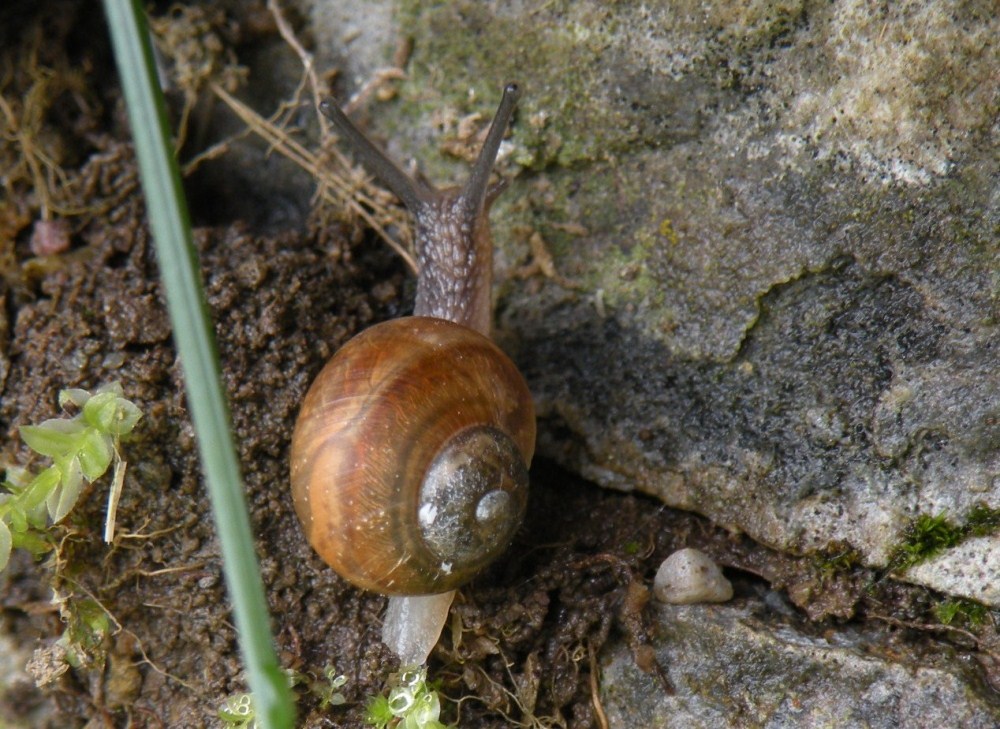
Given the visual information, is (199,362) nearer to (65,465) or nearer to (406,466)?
(406,466)

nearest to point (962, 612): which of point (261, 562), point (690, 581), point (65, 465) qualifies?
point (690, 581)

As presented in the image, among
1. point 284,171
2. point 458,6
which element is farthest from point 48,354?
point 458,6

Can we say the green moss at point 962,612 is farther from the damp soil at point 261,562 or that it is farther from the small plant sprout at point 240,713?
the small plant sprout at point 240,713

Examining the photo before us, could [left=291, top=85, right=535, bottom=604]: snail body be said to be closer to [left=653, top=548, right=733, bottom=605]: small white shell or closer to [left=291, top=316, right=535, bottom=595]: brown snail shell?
[left=291, top=316, right=535, bottom=595]: brown snail shell

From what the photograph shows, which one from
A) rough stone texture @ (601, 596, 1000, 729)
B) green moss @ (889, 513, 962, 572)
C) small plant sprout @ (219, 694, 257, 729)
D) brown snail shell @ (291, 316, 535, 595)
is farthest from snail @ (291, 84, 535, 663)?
green moss @ (889, 513, 962, 572)

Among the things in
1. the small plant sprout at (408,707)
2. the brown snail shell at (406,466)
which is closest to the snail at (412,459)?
the brown snail shell at (406,466)

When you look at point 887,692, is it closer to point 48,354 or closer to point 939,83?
point 939,83

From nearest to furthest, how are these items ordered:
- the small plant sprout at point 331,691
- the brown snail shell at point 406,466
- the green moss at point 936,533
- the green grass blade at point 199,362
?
the green grass blade at point 199,362 → the brown snail shell at point 406,466 → the green moss at point 936,533 → the small plant sprout at point 331,691
